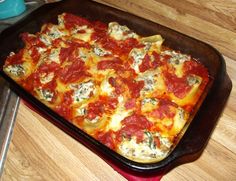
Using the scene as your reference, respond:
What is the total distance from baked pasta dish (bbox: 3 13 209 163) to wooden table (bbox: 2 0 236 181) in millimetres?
172

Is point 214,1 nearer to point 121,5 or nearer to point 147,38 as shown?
point 147,38

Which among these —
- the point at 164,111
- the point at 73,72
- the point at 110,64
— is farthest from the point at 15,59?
the point at 164,111

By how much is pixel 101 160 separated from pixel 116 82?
1.26ft

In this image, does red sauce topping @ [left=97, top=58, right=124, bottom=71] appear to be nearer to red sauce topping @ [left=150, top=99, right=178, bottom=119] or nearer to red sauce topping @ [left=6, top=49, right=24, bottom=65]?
red sauce topping @ [left=150, top=99, right=178, bottom=119]

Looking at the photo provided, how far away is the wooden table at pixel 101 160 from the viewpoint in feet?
4.64

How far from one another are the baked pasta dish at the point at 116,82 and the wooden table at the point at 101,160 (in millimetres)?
172

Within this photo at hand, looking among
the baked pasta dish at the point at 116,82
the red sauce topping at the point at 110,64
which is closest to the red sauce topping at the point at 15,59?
the baked pasta dish at the point at 116,82

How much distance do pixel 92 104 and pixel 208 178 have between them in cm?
63

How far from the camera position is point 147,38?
5.59ft

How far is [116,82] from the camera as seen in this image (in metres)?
1.52

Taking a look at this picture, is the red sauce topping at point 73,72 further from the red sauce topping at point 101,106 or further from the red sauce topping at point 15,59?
the red sauce topping at point 15,59

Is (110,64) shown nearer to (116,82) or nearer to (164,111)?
(116,82)

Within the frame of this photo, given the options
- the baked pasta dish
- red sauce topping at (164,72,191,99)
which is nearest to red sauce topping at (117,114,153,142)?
the baked pasta dish

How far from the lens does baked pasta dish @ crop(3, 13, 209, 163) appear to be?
136 centimetres
